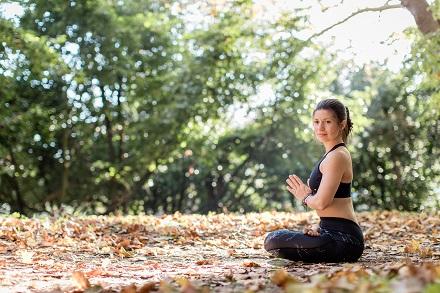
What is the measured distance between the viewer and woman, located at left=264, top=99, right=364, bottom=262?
13.1 ft

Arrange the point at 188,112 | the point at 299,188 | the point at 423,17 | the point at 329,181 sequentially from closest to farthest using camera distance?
the point at 329,181 < the point at 299,188 < the point at 423,17 < the point at 188,112

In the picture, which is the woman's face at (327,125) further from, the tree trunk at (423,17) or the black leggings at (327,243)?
the tree trunk at (423,17)

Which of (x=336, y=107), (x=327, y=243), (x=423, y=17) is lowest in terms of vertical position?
(x=327, y=243)

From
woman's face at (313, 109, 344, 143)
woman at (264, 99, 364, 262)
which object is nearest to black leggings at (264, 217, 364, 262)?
woman at (264, 99, 364, 262)

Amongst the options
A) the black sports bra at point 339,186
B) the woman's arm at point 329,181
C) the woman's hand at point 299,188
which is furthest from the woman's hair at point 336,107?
the woman's hand at point 299,188

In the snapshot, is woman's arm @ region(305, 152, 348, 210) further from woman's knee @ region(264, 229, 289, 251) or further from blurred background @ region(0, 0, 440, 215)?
blurred background @ region(0, 0, 440, 215)

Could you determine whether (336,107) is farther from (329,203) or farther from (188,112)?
(188,112)

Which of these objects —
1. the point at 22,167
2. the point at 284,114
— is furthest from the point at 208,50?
the point at 22,167

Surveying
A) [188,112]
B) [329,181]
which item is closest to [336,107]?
[329,181]

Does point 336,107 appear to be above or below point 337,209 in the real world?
above

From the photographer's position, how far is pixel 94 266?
4.16 metres

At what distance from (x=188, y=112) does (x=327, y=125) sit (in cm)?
959

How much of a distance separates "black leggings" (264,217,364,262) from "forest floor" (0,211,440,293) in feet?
0.31

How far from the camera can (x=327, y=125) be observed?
416 cm
